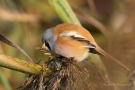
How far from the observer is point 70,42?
168 centimetres

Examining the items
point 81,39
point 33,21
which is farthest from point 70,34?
point 33,21

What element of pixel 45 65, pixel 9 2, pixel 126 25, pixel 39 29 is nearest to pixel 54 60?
pixel 45 65

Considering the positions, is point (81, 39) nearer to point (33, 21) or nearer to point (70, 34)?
point (70, 34)

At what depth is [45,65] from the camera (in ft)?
3.73

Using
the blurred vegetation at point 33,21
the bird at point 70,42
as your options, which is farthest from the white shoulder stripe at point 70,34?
the blurred vegetation at point 33,21

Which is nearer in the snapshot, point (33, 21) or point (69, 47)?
point (69, 47)

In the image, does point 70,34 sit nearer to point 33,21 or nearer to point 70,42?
point 70,42

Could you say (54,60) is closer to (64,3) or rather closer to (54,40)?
(64,3)

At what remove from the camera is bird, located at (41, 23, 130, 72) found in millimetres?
1559

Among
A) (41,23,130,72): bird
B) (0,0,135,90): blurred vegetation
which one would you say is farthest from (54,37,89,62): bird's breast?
(0,0,135,90): blurred vegetation

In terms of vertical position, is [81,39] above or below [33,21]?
below

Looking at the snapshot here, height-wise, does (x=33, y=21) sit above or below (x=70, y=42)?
above

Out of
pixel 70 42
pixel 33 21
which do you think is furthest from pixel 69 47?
pixel 33 21

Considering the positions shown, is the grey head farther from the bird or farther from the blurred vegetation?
the blurred vegetation
